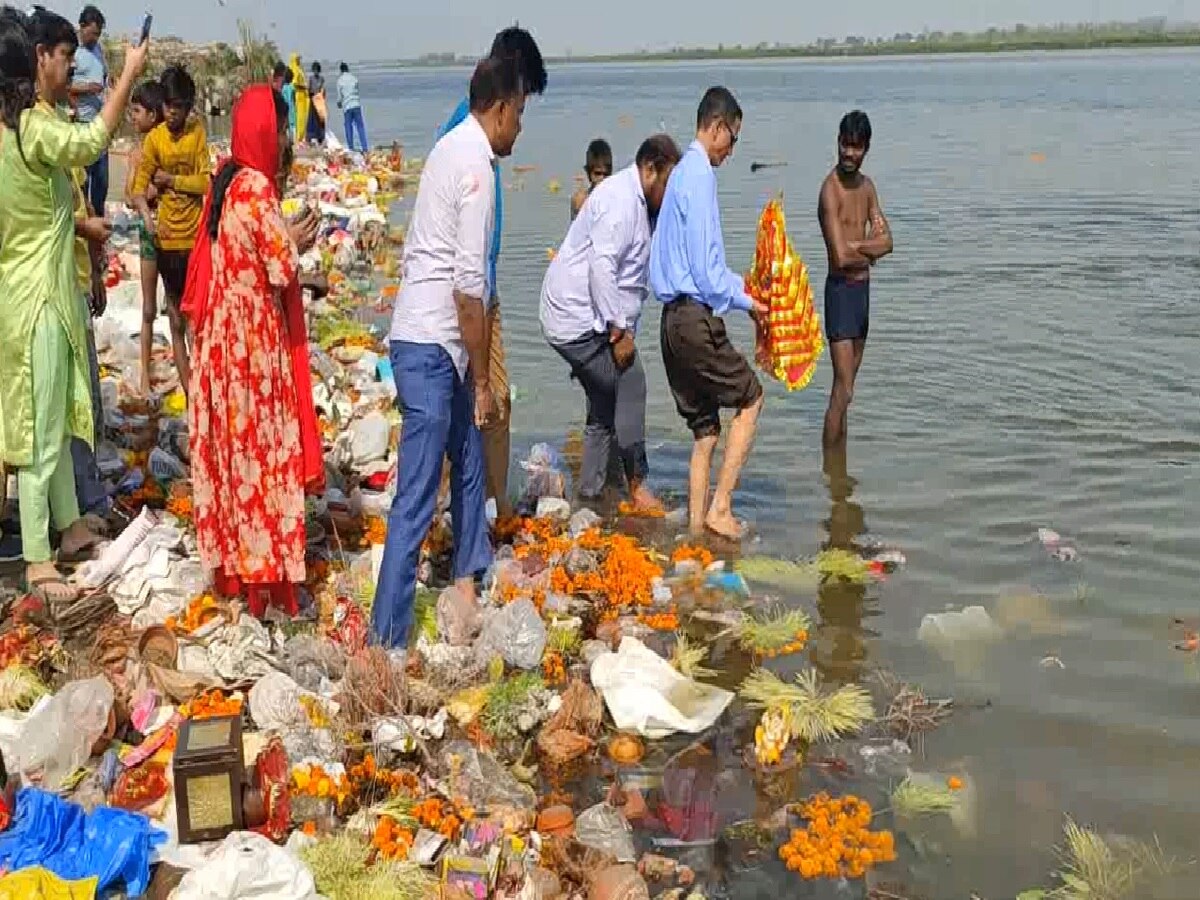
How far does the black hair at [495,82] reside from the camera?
14.3 feet

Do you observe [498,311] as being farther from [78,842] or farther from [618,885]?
[78,842]

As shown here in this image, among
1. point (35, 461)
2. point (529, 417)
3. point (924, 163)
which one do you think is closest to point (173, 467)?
point (35, 461)

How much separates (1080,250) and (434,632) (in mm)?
11253

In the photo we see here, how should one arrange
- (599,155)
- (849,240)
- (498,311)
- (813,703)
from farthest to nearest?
(599,155), (849,240), (498,311), (813,703)

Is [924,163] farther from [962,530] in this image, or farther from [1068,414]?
[962,530]

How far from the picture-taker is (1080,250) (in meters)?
13.8

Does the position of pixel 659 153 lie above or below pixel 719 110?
below

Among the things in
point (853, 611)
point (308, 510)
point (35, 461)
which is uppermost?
point (35, 461)

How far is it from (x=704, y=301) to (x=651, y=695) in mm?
2095

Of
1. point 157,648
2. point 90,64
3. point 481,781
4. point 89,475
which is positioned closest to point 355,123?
point 90,64

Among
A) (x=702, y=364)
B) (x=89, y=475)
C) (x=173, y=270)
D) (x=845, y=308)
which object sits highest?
(x=173, y=270)

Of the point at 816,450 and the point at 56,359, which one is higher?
the point at 56,359

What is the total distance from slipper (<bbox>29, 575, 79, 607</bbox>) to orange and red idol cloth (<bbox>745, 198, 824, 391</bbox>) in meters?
3.59

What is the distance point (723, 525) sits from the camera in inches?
249
